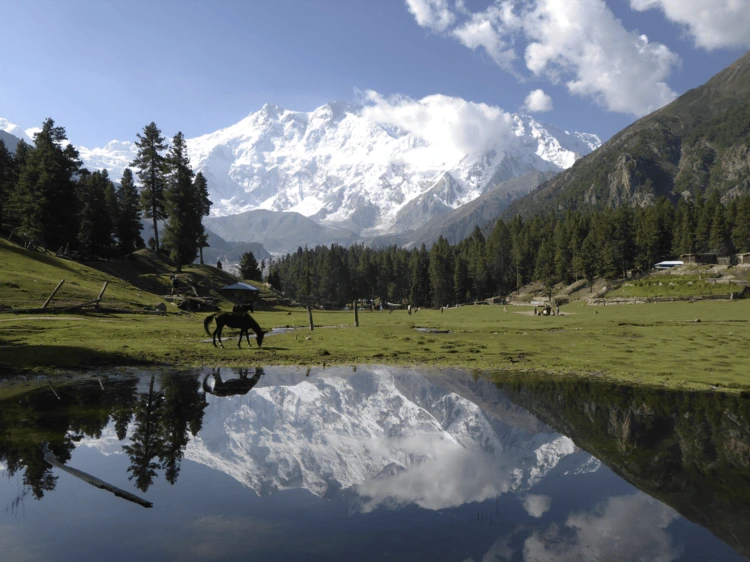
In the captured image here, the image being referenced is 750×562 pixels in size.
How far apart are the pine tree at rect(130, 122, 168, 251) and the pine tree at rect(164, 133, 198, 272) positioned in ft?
8.75

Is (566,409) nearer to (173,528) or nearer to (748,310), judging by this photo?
(173,528)

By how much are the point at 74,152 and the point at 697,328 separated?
98975mm

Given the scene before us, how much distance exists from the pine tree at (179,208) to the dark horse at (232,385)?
71.2m

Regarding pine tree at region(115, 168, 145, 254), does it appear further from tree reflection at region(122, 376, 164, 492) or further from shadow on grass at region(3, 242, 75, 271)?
tree reflection at region(122, 376, 164, 492)

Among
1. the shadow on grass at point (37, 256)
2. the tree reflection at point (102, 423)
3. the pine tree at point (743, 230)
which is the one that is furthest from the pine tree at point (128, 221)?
the pine tree at point (743, 230)

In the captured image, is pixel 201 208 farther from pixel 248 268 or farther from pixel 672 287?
pixel 672 287

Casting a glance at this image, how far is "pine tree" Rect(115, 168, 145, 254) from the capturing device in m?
99.9

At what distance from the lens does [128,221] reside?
101875mm

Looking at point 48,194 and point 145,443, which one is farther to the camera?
point 48,194

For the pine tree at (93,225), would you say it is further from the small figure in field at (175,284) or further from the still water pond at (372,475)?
the still water pond at (372,475)

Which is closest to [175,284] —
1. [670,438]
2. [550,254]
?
[670,438]

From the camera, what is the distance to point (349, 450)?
1416 centimetres

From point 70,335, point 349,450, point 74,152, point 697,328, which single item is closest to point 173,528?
point 349,450

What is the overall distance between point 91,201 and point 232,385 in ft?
279
